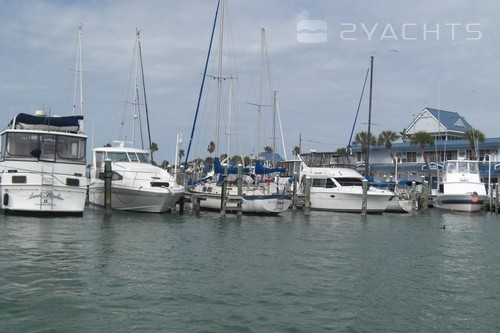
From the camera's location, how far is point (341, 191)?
128ft

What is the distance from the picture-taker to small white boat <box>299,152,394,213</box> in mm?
39000

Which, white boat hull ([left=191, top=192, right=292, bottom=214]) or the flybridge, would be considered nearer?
the flybridge

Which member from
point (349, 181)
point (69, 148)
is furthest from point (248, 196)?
point (69, 148)

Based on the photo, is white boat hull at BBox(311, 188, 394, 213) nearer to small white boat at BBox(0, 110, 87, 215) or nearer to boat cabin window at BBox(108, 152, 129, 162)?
boat cabin window at BBox(108, 152, 129, 162)

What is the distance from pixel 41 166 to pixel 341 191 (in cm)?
2171

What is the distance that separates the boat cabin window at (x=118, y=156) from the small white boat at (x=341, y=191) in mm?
14710

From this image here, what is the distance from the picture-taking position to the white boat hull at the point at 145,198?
1193 inches

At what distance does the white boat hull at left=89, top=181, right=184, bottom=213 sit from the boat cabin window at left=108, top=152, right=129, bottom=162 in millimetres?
1864

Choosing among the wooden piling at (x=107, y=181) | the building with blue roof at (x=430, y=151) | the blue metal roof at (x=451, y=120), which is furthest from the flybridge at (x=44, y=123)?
the blue metal roof at (x=451, y=120)

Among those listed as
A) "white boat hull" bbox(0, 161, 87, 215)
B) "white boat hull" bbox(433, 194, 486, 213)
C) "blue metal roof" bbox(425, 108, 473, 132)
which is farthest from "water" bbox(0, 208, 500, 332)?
"blue metal roof" bbox(425, 108, 473, 132)

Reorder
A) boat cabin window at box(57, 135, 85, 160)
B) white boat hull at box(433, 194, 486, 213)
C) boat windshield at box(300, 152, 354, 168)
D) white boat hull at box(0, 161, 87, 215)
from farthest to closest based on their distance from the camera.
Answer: white boat hull at box(433, 194, 486, 213) → boat windshield at box(300, 152, 354, 168) → boat cabin window at box(57, 135, 85, 160) → white boat hull at box(0, 161, 87, 215)

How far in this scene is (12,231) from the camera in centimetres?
2061

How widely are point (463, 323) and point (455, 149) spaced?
59.0 meters

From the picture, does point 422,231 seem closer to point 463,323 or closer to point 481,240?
point 481,240
